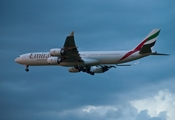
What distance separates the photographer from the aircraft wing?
90.7m

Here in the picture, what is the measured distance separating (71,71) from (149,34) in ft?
52.3

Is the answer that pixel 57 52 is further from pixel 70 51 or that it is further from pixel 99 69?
pixel 99 69

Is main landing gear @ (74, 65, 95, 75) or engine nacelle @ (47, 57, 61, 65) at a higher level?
engine nacelle @ (47, 57, 61, 65)

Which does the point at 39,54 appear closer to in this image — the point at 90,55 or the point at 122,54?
the point at 90,55

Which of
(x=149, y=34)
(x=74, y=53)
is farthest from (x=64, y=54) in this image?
(x=149, y=34)

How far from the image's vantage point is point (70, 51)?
309ft

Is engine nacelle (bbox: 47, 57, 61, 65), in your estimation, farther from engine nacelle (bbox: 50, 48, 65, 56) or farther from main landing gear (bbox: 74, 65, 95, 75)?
main landing gear (bbox: 74, 65, 95, 75)

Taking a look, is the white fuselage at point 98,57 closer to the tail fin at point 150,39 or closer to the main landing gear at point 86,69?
the main landing gear at point 86,69

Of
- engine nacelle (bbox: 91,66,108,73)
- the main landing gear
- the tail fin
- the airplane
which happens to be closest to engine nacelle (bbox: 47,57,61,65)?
the airplane

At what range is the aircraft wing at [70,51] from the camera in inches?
3569

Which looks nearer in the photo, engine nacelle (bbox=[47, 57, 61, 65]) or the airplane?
the airplane

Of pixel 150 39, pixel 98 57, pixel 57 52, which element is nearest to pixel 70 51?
pixel 57 52

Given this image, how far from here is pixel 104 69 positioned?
335 feet

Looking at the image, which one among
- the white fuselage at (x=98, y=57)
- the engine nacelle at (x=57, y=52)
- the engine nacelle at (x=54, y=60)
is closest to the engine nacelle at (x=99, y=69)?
the white fuselage at (x=98, y=57)
